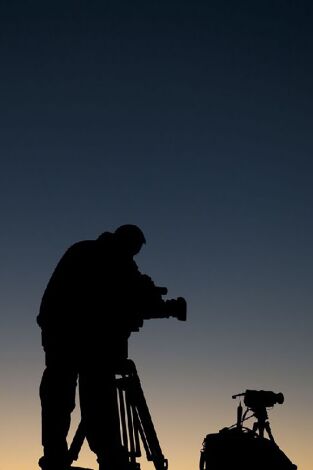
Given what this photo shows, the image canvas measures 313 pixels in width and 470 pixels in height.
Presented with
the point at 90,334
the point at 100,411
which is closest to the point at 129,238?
the point at 90,334

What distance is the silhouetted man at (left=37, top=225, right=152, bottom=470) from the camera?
4812 millimetres

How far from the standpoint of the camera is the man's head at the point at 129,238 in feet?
16.6

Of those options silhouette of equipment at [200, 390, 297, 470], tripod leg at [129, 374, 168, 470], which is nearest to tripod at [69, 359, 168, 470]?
tripod leg at [129, 374, 168, 470]

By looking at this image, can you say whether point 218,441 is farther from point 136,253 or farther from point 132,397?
point 136,253

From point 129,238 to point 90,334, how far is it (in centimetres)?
95

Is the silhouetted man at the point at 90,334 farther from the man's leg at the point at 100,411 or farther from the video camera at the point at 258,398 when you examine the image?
the video camera at the point at 258,398

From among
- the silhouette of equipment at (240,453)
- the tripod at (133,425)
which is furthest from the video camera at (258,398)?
the tripod at (133,425)

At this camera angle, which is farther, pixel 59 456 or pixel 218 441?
pixel 218 441

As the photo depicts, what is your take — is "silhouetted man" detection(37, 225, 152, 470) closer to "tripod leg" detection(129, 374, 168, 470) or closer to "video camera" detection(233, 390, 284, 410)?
"tripod leg" detection(129, 374, 168, 470)

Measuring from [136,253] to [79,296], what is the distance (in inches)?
26.3

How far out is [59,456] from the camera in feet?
15.5

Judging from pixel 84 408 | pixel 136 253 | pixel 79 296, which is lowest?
pixel 84 408

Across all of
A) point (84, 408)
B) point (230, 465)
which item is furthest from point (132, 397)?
point (230, 465)

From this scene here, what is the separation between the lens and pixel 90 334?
194 inches
